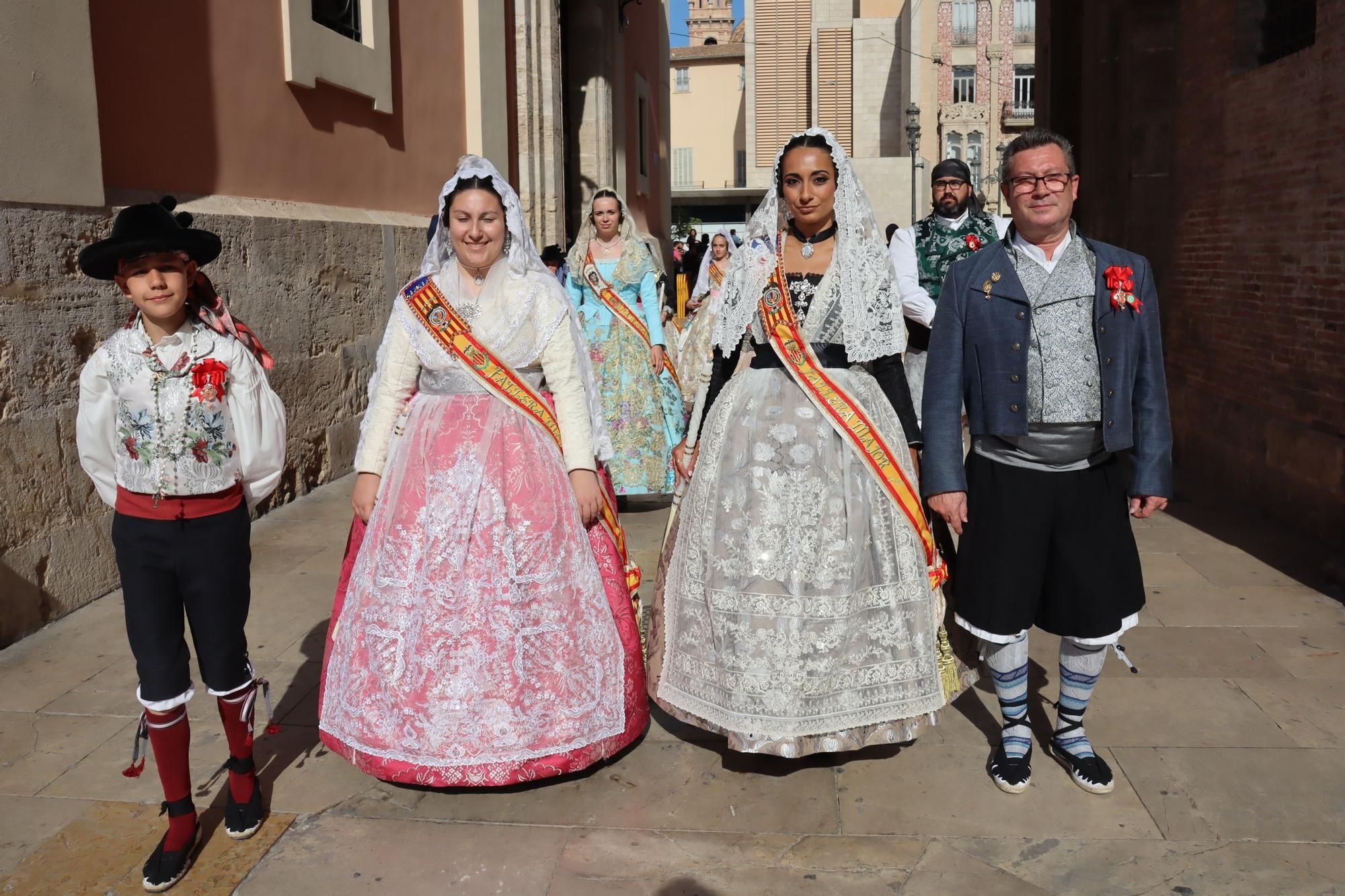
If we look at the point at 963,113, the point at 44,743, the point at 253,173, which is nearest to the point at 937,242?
the point at 253,173

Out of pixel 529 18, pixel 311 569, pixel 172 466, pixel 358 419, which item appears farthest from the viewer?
pixel 529 18

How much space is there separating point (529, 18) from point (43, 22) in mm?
6969

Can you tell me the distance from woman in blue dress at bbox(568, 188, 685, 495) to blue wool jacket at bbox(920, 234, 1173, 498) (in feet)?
12.9

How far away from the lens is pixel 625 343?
7344mm

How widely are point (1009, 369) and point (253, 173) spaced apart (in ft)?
17.7

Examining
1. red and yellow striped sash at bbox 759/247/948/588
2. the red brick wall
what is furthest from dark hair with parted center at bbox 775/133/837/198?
the red brick wall

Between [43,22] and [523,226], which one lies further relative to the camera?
[43,22]

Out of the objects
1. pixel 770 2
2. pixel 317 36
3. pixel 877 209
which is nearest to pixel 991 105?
pixel 770 2

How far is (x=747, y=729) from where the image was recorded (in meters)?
3.37

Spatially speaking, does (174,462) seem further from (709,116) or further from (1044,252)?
(709,116)

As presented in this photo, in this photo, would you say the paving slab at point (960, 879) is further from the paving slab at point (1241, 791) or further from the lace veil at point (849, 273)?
the lace veil at point (849, 273)

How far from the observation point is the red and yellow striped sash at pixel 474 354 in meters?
3.53

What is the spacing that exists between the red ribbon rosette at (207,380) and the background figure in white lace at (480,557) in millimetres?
584

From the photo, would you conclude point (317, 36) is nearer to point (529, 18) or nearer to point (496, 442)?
point (529, 18)
